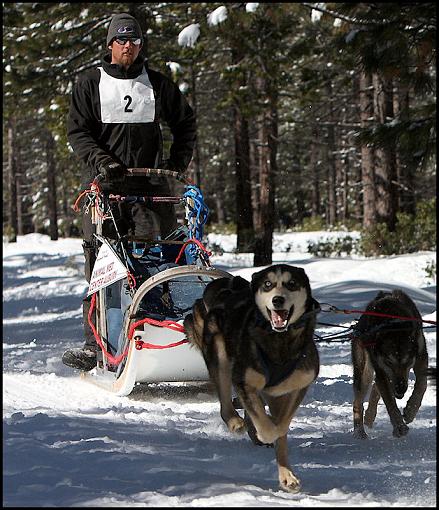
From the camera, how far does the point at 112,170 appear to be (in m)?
5.43

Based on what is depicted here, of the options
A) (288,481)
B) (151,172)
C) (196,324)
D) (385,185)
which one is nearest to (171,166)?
(151,172)

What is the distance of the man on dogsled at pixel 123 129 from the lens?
578 centimetres

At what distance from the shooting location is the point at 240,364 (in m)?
3.77

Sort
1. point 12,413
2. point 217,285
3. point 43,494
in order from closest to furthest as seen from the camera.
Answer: point 43,494 → point 217,285 → point 12,413

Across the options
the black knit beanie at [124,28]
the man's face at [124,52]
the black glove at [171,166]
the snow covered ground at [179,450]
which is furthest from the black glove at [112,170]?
the snow covered ground at [179,450]

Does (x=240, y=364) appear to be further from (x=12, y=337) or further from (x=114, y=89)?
(x=12, y=337)

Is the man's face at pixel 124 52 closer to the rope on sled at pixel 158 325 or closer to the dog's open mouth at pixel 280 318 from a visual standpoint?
the rope on sled at pixel 158 325

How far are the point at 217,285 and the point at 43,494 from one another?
162 cm

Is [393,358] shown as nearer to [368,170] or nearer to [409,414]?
[409,414]

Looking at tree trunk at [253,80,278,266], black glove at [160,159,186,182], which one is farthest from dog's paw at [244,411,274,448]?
tree trunk at [253,80,278,266]

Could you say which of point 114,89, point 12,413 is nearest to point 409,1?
point 114,89

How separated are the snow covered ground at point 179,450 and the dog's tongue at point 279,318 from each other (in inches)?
26.7

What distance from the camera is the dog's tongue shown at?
3.65 m

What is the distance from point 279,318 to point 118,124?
272 cm
